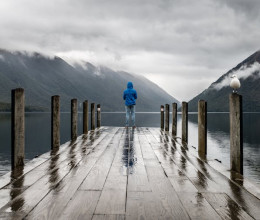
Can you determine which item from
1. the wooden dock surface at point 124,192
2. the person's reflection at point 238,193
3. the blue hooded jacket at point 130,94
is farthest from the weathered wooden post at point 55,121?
the blue hooded jacket at point 130,94

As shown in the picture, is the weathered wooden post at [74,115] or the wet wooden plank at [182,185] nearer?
the wet wooden plank at [182,185]

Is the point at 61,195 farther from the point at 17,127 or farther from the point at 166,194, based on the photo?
the point at 17,127

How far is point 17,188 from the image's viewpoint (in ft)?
15.7

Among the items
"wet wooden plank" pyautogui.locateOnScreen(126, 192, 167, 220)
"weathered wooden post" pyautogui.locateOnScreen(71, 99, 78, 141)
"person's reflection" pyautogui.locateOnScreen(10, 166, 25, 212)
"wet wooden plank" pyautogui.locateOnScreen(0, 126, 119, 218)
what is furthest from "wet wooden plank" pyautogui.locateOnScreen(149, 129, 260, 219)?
"weathered wooden post" pyautogui.locateOnScreen(71, 99, 78, 141)

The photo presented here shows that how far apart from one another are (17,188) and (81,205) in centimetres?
141

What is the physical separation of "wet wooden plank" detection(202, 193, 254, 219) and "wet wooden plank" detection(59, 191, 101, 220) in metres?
1.52

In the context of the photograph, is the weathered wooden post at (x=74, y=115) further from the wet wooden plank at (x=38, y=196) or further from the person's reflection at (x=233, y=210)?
the person's reflection at (x=233, y=210)

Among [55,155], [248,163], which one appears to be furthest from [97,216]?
[248,163]

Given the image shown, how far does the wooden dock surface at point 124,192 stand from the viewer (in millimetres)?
3699

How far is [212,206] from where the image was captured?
396cm

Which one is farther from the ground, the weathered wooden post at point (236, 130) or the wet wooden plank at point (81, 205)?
the weathered wooden post at point (236, 130)

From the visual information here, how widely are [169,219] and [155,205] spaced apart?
0.50m

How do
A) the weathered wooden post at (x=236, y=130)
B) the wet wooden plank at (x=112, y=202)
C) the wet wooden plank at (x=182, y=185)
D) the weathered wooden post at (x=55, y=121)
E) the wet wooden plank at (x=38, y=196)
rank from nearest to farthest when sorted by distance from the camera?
the wet wooden plank at (x=112, y=202)
the wet wooden plank at (x=38, y=196)
the wet wooden plank at (x=182, y=185)
the weathered wooden post at (x=236, y=130)
the weathered wooden post at (x=55, y=121)

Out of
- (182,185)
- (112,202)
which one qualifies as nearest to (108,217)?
(112,202)
